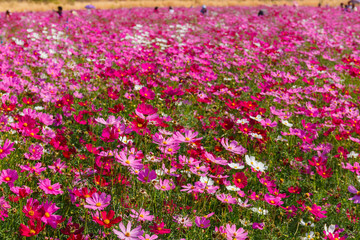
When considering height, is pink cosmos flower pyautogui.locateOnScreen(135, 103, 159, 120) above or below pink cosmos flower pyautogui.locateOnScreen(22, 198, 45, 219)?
above

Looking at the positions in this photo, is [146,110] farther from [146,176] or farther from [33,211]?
[33,211]

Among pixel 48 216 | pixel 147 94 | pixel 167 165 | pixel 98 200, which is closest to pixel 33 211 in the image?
pixel 48 216

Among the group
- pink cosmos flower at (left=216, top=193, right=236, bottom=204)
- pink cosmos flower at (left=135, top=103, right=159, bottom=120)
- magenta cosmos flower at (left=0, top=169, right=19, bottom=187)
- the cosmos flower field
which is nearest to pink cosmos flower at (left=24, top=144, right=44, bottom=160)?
the cosmos flower field

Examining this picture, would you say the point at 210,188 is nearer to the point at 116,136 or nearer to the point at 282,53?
the point at 116,136

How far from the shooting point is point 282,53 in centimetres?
558

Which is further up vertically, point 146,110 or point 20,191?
point 146,110

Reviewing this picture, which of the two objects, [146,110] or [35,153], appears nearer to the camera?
[146,110]

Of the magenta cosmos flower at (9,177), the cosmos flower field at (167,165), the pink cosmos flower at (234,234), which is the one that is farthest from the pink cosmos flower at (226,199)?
the magenta cosmos flower at (9,177)

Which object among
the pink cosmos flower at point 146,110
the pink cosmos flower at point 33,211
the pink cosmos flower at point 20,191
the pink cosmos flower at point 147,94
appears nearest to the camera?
the pink cosmos flower at point 33,211

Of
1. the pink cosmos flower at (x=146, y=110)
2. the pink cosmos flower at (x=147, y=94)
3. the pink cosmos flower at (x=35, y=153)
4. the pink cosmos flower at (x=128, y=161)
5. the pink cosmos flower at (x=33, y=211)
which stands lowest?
the pink cosmos flower at (x=35, y=153)

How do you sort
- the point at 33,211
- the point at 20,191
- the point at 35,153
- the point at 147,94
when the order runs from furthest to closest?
the point at 147,94
the point at 35,153
the point at 20,191
the point at 33,211

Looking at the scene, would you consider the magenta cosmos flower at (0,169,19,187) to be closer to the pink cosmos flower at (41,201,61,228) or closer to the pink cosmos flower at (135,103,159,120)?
the pink cosmos flower at (41,201,61,228)

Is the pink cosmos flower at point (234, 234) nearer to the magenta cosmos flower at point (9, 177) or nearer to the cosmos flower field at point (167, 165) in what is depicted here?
the cosmos flower field at point (167, 165)

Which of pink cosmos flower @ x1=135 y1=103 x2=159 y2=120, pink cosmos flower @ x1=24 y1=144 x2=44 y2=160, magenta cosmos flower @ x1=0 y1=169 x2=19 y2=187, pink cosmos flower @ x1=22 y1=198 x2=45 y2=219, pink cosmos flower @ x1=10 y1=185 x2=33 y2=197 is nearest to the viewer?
pink cosmos flower @ x1=22 y1=198 x2=45 y2=219
